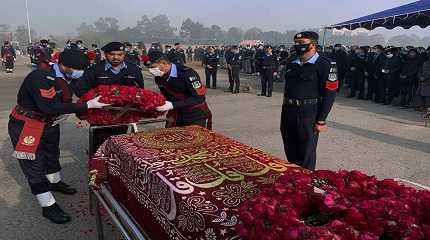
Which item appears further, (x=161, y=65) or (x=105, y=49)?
(x=105, y=49)

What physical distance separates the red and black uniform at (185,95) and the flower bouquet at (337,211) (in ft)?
7.72

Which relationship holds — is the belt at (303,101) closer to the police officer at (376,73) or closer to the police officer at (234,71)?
the police officer at (376,73)

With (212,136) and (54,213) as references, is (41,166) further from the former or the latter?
(212,136)

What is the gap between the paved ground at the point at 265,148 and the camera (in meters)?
3.82

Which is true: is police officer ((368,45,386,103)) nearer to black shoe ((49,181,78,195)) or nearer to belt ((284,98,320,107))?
belt ((284,98,320,107))

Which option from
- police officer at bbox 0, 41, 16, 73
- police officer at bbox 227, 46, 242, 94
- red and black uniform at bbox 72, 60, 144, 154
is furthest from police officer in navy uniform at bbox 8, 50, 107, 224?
police officer at bbox 0, 41, 16, 73

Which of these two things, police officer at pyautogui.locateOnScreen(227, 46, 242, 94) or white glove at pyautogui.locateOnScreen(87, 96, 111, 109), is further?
police officer at pyautogui.locateOnScreen(227, 46, 242, 94)

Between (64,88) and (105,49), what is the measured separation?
71 cm

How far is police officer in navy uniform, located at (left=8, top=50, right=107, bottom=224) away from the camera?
3588mm

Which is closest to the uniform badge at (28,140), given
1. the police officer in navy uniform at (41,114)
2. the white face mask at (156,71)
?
the police officer in navy uniform at (41,114)

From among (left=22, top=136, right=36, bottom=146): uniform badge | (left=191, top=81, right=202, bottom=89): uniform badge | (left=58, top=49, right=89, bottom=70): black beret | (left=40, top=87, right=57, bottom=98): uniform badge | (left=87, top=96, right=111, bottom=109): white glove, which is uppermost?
(left=58, top=49, right=89, bottom=70): black beret

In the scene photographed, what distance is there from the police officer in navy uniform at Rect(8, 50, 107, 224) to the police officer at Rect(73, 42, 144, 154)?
1.48 feet

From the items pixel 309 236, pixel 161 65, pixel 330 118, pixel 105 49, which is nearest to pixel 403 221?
pixel 309 236

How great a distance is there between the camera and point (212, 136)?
338 centimetres
